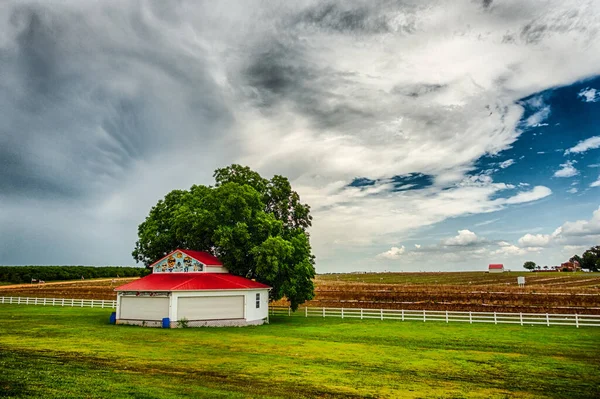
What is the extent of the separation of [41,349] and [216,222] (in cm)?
1835

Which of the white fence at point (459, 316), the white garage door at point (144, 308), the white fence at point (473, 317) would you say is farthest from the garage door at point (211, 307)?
the white fence at point (473, 317)

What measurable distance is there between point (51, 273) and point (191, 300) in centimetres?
9759

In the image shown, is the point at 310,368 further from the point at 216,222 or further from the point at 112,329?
the point at 216,222

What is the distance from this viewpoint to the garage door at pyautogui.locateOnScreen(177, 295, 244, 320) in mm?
30438

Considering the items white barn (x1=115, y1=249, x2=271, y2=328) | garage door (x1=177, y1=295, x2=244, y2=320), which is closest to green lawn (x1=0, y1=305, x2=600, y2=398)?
white barn (x1=115, y1=249, x2=271, y2=328)

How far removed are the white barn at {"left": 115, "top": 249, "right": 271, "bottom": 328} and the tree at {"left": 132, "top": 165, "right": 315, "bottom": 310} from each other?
2.29 metres

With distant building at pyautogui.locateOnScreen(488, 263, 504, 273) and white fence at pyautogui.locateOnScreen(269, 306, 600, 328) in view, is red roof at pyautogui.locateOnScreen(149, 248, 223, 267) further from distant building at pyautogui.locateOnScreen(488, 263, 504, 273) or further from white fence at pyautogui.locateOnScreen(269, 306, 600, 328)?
distant building at pyautogui.locateOnScreen(488, 263, 504, 273)

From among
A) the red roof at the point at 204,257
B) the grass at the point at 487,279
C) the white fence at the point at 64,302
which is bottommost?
the white fence at the point at 64,302

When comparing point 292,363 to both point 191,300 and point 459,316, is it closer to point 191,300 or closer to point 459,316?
point 191,300

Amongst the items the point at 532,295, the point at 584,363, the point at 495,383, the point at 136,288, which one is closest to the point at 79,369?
the point at 495,383

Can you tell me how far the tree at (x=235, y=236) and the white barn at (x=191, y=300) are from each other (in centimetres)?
229

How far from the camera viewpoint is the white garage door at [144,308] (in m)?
30.5

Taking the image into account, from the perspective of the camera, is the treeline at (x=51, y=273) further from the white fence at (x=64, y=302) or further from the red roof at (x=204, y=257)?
the red roof at (x=204, y=257)

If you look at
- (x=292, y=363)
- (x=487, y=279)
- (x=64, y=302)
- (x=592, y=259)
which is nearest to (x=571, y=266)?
(x=592, y=259)
